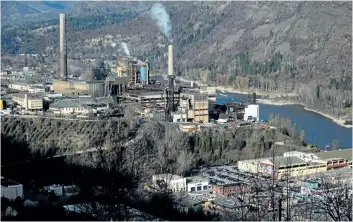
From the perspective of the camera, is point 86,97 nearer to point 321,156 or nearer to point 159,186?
point 321,156

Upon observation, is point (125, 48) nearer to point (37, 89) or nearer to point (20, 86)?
point (20, 86)

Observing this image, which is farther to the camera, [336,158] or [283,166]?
[336,158]

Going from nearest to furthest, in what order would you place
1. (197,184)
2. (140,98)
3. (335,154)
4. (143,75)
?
(197,184) < (335,154) < (140,98) < (143,75)

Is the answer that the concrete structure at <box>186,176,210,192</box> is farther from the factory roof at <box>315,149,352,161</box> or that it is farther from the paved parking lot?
the factory roof at <box>315,149,352,161</box>

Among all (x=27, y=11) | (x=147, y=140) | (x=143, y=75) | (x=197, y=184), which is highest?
(x=27, y=11)

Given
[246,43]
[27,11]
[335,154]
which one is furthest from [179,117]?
[27,11]

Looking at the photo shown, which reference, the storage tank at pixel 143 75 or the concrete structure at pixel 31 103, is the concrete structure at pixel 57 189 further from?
the storage tank at pixel 143 75

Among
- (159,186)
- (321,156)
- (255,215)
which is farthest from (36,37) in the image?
(255,215)

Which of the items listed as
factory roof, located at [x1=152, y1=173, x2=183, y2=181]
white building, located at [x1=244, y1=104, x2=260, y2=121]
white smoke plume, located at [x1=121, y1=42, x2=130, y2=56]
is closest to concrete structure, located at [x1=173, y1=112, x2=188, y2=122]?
white building, located at [x1=244, y1=104, x2=260, y2=121]
